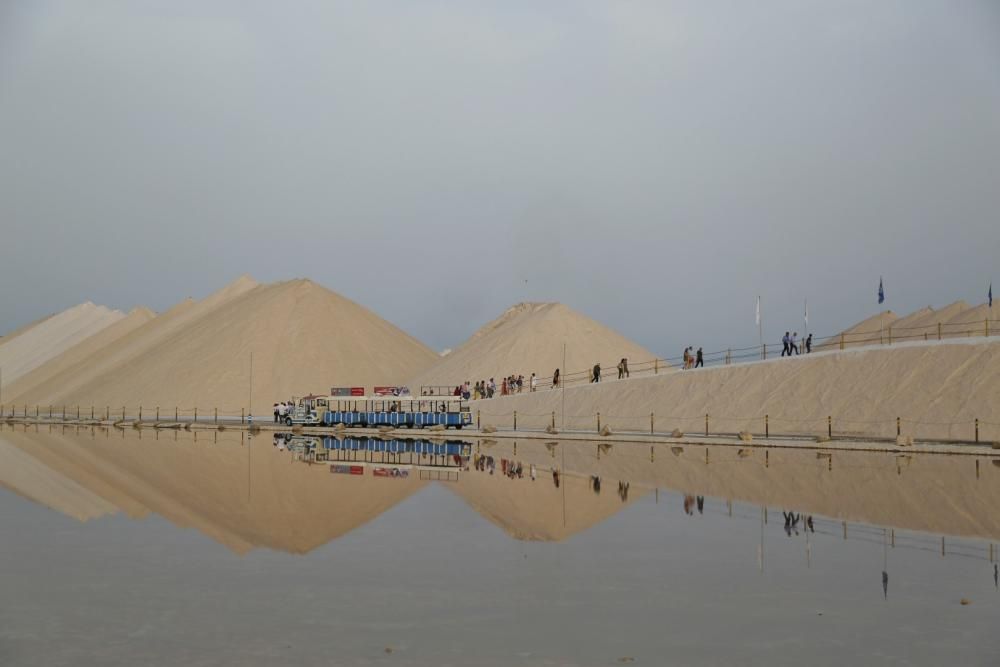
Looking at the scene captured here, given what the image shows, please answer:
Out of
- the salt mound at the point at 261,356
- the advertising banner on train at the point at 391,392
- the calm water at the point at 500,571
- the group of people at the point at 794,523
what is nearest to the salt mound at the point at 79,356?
the salt mound at the point at 261,356

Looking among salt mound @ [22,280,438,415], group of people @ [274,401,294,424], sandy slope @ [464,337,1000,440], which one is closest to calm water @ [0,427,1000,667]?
sandy slope @ [464,337,1000,440]

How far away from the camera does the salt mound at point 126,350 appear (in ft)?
347

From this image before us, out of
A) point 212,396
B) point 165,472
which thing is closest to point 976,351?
point 165,472

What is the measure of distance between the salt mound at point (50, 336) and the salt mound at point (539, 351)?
261 feet

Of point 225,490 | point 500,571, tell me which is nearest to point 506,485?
point 225,490

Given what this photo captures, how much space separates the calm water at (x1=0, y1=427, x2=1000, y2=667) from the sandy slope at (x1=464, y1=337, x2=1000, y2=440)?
18247 mm

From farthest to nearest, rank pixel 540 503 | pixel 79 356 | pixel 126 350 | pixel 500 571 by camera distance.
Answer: pixel 79 356, pixel 126 350, pixel 540 503, pixel 500 571

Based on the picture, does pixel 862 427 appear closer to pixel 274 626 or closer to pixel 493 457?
pixel 493 457

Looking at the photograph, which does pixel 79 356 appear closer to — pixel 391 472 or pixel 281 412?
pixel 281 412

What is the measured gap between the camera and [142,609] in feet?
38.6

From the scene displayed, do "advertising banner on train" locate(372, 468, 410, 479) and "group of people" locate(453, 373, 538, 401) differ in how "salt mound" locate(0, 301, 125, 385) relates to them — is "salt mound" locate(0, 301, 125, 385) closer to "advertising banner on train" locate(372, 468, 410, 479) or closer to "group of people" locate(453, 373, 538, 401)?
"group of people" locate(453, 373, 538, 401)

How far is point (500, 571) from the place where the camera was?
14125mm

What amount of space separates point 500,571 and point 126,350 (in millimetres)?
109097

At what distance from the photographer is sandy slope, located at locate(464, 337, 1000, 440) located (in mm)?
43688
